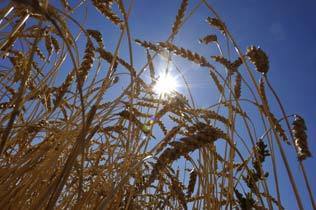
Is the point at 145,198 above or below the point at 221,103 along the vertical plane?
below

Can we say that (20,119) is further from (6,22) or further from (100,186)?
(6,22)

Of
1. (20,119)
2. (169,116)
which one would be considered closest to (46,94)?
(20,119)

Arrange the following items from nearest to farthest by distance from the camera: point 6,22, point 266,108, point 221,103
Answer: point 266,108 < point 6,22 < point 221,103

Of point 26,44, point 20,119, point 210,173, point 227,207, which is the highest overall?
point 26,44

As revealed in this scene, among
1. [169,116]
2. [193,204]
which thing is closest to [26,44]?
[169,116]

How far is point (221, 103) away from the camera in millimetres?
1824

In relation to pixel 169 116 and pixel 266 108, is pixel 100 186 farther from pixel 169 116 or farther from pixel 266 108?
pixel 266 108

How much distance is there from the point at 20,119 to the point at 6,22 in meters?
0.73

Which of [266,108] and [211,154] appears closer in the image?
[266,108]

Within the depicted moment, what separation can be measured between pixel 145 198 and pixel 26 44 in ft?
3.50

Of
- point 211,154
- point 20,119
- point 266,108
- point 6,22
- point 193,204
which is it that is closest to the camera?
point 266,108

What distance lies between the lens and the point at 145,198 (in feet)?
6.47

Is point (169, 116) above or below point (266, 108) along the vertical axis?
above

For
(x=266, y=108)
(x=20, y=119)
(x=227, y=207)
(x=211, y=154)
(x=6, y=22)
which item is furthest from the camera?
(x=20, y=119)
